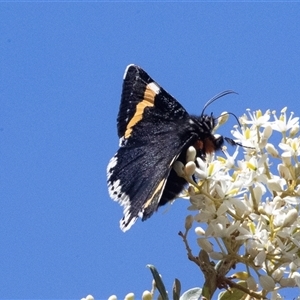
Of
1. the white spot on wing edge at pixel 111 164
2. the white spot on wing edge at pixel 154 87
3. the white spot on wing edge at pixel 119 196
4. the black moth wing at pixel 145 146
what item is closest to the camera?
the white spot on wing edge at pixel 119 196

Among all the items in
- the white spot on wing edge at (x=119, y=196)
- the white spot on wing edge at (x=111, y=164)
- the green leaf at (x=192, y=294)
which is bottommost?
the green leaf at (x=192, y=294)

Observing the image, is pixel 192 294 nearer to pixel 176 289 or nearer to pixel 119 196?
pixel 176 289

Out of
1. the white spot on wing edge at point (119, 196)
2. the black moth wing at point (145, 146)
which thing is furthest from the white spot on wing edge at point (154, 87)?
the white spot on wing edge at point (119, 196)

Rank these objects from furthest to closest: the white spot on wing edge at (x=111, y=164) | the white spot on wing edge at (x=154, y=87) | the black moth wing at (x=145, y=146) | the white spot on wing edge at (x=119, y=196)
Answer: the white spot on wing edge at (x=154, y=87) → the white spot on wing edge at (x=111, y=164) → the black moth wing at (x=145, y=146) → the white spot on wing edge at (x=119, y=196)

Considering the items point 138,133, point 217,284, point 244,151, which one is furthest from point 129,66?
point 217,284

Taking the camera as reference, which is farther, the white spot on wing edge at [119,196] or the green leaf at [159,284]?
the green leaf at [159,284]

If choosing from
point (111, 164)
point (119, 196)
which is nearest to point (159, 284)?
point (119, 196)

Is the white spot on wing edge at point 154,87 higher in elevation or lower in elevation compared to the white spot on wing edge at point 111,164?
higher

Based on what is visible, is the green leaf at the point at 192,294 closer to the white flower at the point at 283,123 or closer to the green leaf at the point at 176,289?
the green leaf at the point at 176,289
